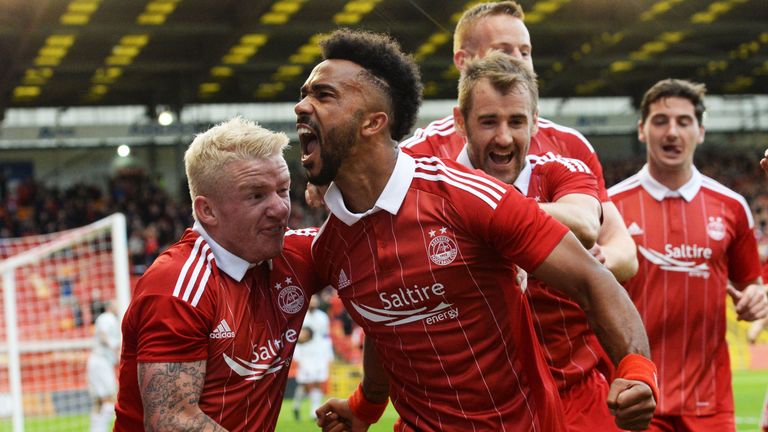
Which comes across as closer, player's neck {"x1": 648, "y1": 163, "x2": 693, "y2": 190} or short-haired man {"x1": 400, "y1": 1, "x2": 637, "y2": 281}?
short-haired man {"x1": 400, "y1": 1, "x2": 637, "y2": 281}

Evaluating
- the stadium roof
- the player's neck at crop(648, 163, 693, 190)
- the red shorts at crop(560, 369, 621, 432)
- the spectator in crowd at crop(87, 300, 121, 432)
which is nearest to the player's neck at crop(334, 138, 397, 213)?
the red shorts at crop(560, 369, 621, 432)

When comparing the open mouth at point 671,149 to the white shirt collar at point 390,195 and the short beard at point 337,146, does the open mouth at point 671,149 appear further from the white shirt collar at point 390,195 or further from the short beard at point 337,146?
the short beard at point 337,146

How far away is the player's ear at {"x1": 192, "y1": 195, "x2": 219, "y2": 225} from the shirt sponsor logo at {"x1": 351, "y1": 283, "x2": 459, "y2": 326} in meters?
0.74

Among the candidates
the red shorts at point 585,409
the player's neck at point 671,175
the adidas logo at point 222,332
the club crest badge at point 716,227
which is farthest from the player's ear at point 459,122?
the club crest badge at point 716,227

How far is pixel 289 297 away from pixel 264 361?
29cm

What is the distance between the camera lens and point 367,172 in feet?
12.7

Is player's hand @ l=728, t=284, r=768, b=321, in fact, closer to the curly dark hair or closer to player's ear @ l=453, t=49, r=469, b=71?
player's ear @ l=453, t=49, r=469, b=71

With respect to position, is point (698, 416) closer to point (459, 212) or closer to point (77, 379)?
point (459, 212)

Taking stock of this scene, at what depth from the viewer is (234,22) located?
30.1m

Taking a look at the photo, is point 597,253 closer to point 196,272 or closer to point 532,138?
point 532,138

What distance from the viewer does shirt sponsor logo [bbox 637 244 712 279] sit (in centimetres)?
643

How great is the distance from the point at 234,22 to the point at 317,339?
560 inches

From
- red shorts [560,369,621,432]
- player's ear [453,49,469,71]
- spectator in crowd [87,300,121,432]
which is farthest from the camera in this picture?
spectator in crowd [87,300,121,432]

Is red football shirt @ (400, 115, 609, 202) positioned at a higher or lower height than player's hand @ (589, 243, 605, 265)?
higher
